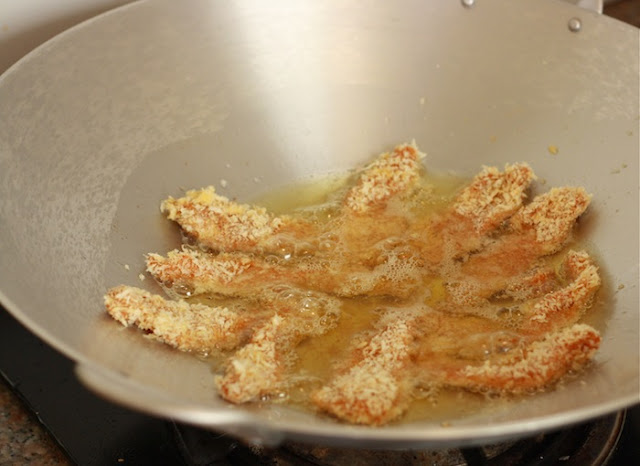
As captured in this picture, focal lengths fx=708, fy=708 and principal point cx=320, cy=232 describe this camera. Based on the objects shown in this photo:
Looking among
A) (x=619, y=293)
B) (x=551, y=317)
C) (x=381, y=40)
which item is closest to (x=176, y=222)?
(x=381, y=40)

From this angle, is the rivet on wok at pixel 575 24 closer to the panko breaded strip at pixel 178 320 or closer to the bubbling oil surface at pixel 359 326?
the bubbling oil surface at pixel 359 326

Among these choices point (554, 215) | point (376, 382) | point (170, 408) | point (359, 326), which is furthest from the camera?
point (554, 215)

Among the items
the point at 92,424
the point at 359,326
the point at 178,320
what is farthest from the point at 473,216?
the point at 92,424

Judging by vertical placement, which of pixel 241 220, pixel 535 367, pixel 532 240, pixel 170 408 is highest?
pixel 170 408

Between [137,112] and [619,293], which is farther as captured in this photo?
[137,112]

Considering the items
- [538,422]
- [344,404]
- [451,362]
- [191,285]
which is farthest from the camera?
[191,285]

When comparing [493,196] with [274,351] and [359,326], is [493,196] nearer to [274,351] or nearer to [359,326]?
[359,326]

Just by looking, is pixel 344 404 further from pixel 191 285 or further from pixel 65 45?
pixel 65 45
